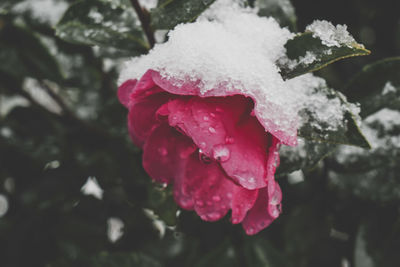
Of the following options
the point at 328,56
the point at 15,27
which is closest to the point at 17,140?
the point at 15,27

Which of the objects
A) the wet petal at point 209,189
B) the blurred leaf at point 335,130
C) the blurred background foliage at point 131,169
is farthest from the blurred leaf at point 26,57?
the blurred leaf at point 335,130

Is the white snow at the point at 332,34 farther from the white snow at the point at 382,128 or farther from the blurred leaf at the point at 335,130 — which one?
the white snow at the point at 382,128

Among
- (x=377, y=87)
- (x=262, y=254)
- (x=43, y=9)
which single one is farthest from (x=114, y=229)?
(x=377, y=87)

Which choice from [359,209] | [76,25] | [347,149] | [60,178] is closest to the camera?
[76,25]

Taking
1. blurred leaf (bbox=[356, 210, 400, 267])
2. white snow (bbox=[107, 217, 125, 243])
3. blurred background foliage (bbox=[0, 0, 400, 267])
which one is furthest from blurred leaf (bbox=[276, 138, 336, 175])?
white snow (bbox=[107, 217, 125, 243])

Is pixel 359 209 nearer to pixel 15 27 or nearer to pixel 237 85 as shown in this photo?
pixel 237 85

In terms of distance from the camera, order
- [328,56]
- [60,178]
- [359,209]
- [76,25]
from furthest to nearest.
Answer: [60,178]
[359,209]
[76,25]
[328,56]
